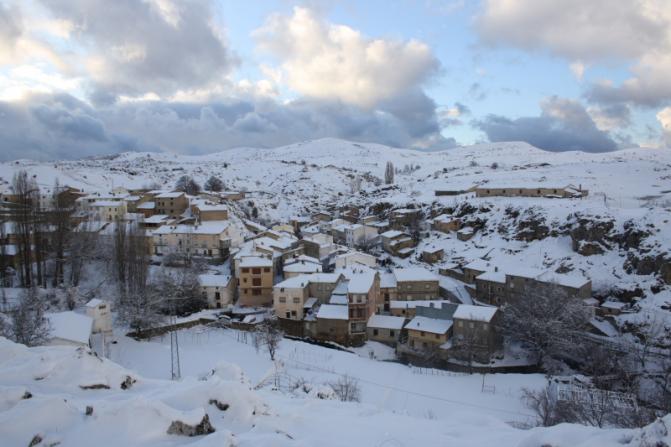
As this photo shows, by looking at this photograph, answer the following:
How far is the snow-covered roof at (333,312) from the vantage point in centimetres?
3375

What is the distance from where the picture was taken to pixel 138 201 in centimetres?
6097

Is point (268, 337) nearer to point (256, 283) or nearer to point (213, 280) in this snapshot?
point (256, 283)

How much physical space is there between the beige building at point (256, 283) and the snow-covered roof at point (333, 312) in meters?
7.14

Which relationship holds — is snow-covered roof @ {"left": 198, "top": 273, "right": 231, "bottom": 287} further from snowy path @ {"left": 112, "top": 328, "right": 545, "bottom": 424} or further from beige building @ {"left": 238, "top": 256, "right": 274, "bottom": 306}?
snowy path @ {"left": 112, "top": 328, "right": 545, "bottom": 424}

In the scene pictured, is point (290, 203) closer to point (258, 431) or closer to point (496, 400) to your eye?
point (496, 400)

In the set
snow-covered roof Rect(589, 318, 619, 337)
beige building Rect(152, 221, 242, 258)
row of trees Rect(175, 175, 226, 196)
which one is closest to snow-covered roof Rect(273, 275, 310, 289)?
beige building Rect(152, 221, 242, 258)

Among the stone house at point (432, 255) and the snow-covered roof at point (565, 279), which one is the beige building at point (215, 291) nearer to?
the stone house at point (432, 255)

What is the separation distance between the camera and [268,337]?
2708cm

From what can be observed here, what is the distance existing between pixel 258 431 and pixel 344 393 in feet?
40.0

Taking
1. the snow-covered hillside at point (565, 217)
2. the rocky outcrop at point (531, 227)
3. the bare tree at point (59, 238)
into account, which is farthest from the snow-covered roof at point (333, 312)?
the rocky outcrop at point (531, 227)

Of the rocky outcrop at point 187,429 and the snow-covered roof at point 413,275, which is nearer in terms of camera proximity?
the rocky outcrop at point 187,429

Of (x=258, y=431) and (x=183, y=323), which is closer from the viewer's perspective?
(x=258, y=431)

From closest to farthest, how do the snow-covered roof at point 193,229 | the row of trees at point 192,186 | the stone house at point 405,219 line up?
the snow-covered roof at point 193,229, the stone house at point 405,219, the row of trees at point 192,186

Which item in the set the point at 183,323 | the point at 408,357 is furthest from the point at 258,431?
the point at 183,323
